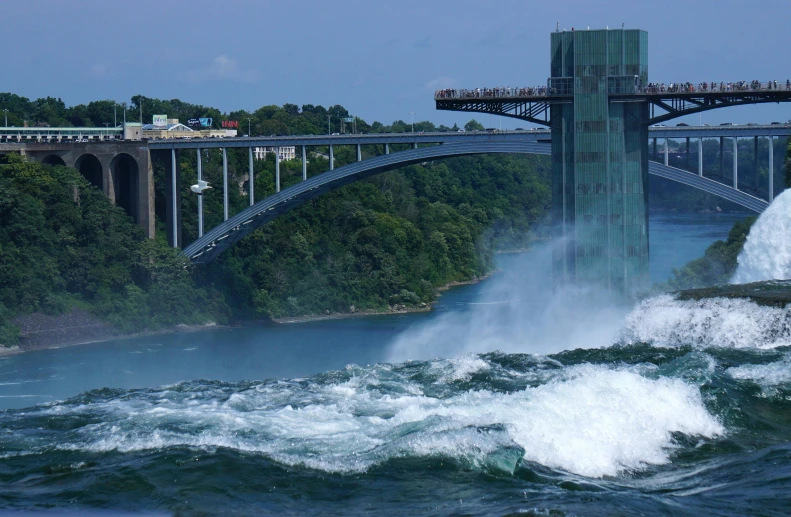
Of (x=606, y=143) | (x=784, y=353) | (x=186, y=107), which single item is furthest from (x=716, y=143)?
(x=784, y=353)

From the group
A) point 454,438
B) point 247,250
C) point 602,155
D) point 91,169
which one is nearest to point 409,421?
point 454,438

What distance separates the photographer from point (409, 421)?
658 inches

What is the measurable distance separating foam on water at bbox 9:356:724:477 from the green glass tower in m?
12.9

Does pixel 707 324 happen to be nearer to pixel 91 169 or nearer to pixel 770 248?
pixel 770 248

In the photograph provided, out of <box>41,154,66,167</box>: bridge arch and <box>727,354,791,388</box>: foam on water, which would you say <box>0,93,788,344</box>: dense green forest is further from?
<box>727,354,791,388</box>: foam on water

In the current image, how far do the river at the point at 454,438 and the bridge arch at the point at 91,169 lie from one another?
30.7m

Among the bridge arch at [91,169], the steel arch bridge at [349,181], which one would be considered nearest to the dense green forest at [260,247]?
the steel arch bridge at [349,181]

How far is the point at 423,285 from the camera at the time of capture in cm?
5312

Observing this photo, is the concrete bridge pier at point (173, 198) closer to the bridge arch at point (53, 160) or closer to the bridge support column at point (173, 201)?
the bridge support column at point (173, 201)

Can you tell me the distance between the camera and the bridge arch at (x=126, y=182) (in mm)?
49031

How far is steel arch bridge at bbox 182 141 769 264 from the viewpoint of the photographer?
39.3 metres

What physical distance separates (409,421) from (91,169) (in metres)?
36.5

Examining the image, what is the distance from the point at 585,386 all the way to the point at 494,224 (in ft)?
169

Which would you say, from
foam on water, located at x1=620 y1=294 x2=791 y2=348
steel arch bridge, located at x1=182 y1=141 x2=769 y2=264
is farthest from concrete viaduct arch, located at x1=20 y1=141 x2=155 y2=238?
foam on water, located at x1=620 y1=294 x2=791 y2=348
